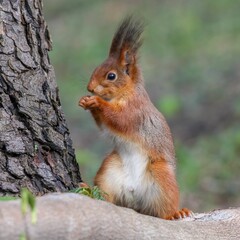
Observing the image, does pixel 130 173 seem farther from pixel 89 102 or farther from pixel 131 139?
pixel 89 102

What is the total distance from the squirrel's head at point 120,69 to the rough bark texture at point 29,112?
0.56m

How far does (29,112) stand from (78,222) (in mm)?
1236

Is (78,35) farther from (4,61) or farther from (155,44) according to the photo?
(4,61)

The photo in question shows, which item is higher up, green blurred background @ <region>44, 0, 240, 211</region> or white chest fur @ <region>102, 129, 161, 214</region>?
green blurred background @ <region>44, 0, 240, 211</region>

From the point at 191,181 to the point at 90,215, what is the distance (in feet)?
19.0

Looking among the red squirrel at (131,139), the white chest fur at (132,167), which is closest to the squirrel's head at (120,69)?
the red squirrel at (131,139)

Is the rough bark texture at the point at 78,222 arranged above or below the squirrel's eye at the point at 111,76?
below

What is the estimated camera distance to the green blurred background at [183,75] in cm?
878

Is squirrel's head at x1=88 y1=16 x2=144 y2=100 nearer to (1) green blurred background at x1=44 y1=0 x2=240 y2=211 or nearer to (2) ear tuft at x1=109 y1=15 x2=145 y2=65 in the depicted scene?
(2) ear tuft at x1=109 y1=15 x2=145 y2=65

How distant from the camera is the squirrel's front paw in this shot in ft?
14.5

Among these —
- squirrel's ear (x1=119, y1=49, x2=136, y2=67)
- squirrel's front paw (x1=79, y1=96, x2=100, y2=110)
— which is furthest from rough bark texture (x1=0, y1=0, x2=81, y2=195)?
squirrel's ear (x1=119, y1=49, x2=136, y2=67)

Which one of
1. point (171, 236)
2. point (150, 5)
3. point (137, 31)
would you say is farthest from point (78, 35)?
point (171, 236)

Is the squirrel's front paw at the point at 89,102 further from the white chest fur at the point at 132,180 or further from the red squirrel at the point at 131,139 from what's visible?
the white chest fur at the point at 132,180

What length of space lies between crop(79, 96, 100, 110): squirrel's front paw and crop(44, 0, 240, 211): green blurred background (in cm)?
167
